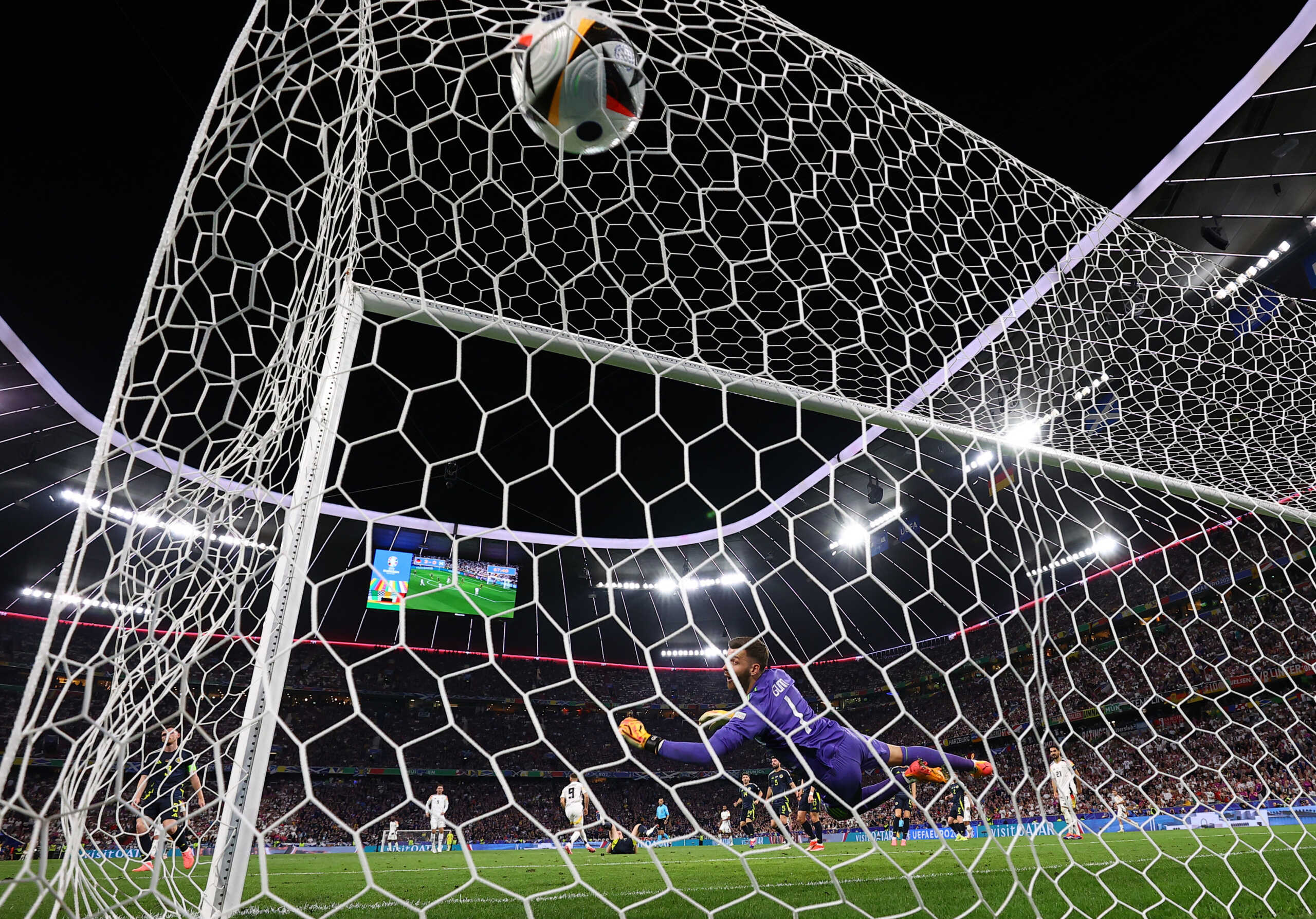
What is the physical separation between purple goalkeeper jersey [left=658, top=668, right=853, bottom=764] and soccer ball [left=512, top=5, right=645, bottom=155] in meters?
1.98

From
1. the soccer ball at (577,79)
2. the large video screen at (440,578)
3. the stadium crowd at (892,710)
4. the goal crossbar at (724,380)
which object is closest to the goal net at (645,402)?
the goal crossbar at (724,380)

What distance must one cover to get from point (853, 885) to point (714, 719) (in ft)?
5.28

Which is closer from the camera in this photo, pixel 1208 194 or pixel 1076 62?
pixel 1076 62

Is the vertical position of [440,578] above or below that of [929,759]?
below

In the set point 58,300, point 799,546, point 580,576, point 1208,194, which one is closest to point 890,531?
point 799,546

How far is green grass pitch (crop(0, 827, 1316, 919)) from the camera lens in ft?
6.86

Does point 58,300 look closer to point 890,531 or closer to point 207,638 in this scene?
point 207,638

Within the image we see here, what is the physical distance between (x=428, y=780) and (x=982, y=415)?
18.0 m

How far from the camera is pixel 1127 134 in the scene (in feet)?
19.5

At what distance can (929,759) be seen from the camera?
2.67m

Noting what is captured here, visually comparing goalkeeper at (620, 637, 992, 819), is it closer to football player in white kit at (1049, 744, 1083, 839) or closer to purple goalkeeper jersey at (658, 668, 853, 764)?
purple goalkeeper jersey at (658, 668, 853, 764)

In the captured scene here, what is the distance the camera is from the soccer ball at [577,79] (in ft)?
6.98

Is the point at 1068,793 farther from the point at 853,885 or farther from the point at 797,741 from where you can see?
the point at 797,741

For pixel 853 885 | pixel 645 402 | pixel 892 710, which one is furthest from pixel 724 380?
pixel 892 710
